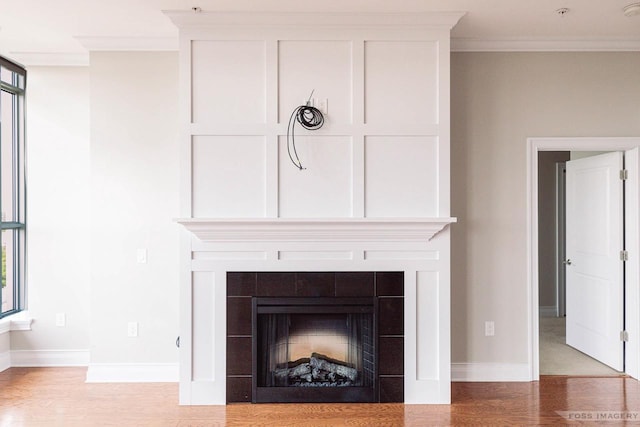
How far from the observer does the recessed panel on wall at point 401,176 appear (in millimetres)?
3484

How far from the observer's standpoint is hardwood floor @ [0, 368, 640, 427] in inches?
126

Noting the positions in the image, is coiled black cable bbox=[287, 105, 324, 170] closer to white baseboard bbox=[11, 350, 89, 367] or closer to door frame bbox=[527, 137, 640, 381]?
door frame bbox=[527, 137, 640, 381]

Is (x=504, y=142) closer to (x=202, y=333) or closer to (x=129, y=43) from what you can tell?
(x=202, y=333)

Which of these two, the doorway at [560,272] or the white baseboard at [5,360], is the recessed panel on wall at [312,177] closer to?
the doorway at [560,272]

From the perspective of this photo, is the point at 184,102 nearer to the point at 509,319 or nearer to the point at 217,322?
the point at 217,322

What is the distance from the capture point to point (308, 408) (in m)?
3.41

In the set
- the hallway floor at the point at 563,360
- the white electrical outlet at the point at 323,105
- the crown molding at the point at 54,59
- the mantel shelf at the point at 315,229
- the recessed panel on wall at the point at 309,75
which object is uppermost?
the crown molding at the point at 54,59

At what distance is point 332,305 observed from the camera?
3.48 m

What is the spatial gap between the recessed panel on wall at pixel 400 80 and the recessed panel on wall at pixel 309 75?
207mm

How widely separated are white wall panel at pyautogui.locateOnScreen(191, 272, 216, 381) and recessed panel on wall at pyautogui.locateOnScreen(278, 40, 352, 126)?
1263 millimetres

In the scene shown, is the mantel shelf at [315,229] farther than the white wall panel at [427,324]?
No

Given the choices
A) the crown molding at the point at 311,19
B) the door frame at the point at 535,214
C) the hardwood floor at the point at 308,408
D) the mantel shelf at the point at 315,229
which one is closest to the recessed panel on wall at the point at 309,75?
the crown molding at the point at 311,19

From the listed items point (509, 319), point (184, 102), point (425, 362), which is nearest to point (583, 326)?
point (509, 319)

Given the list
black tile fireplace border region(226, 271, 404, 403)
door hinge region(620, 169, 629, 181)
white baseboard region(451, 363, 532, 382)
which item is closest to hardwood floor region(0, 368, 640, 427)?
white baseboard region(451, 363, 532, 382)
